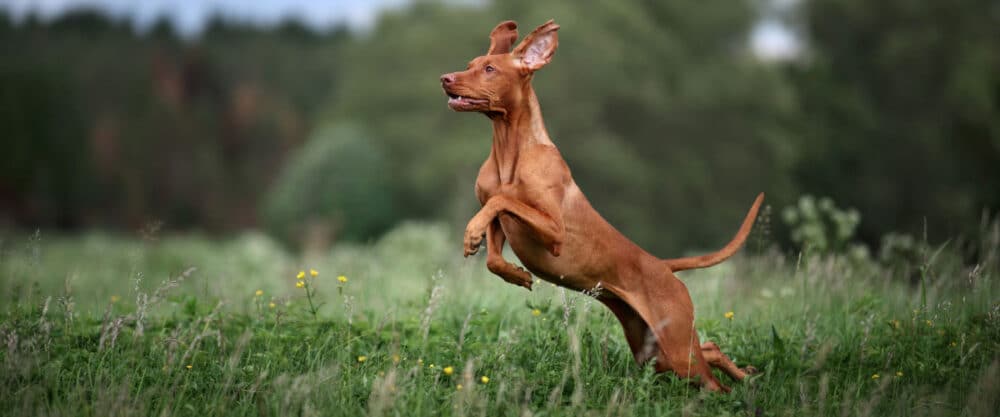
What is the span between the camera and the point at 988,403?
14.8 feet

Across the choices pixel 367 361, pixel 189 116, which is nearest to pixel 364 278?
pixel 367 361

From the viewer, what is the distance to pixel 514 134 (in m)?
4.56

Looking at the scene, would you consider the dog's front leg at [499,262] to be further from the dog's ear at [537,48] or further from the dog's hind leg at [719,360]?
the dog's hind leg at [719,360]

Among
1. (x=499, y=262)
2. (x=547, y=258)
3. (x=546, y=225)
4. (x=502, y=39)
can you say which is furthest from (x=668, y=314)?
(x=502, y=39)

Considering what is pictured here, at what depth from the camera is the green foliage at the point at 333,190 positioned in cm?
2622

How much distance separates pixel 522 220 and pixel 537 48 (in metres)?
0.94

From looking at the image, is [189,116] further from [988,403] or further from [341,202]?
[988,403]

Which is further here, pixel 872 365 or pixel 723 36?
pixel 723 36

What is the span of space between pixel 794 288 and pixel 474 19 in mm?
24809

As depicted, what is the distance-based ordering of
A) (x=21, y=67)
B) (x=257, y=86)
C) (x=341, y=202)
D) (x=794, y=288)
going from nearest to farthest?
(x=794, y=288) < (x=341, y=202) < (x=21, y=67) < (x=257, y=86)

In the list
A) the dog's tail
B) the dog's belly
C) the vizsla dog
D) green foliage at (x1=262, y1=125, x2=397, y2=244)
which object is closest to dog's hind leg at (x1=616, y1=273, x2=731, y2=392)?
the vizsla dog

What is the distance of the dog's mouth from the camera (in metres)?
4.37

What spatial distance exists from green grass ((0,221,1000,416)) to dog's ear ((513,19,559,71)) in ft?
4.01

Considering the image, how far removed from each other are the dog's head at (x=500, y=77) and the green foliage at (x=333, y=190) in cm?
2160
